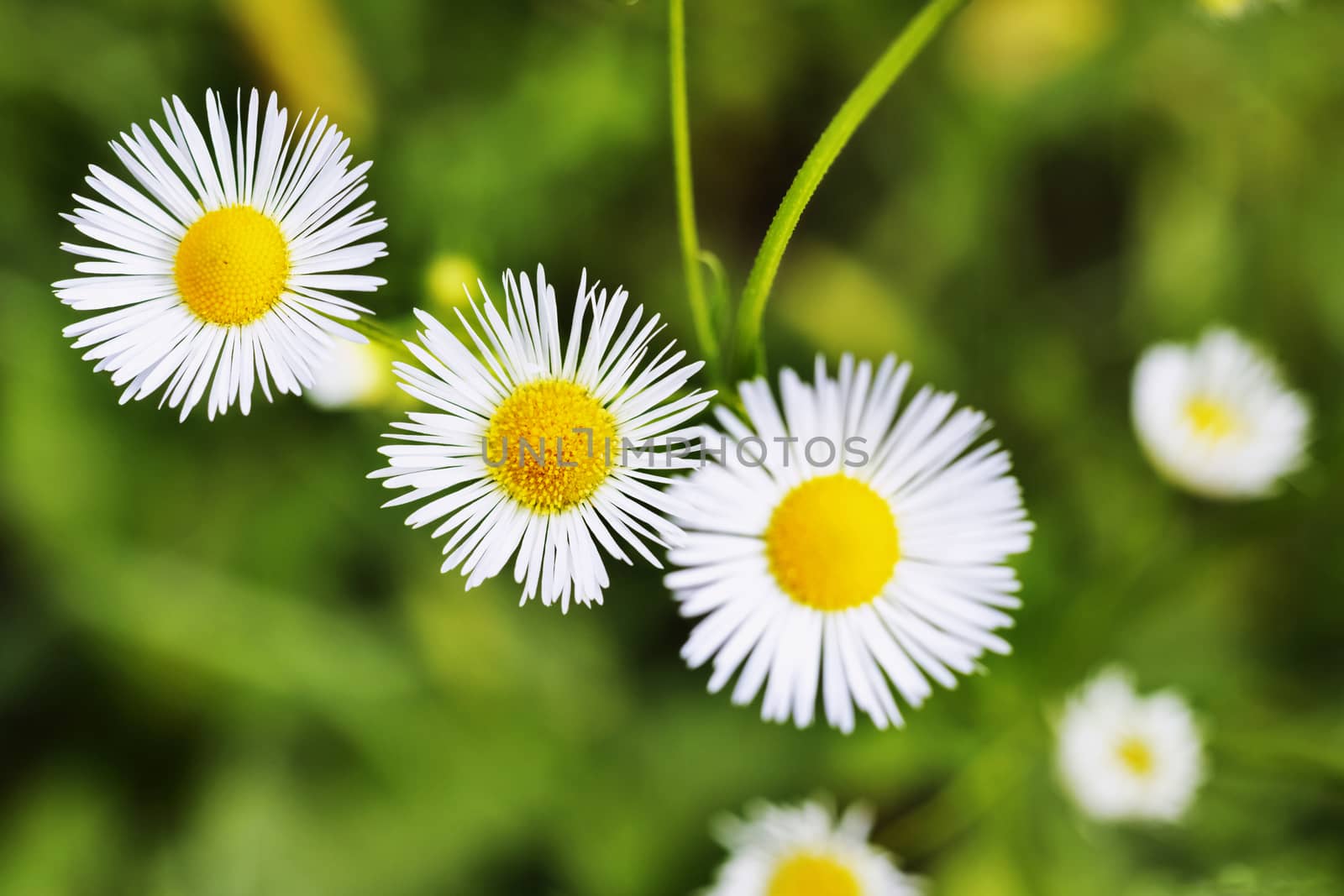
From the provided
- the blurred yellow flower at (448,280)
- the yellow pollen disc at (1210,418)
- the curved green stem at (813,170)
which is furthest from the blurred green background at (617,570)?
the curved green stem at (813,170)

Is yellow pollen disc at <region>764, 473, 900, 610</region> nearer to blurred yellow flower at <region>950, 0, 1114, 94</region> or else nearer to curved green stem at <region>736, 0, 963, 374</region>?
curved green stem at <region>736, 0, 963, 374</region>

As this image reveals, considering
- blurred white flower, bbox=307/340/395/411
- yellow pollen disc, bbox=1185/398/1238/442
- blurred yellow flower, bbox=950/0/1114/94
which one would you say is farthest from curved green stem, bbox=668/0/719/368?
blurred yellow flower, bbox=950/0/1114/94

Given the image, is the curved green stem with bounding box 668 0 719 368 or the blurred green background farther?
the blurred green background

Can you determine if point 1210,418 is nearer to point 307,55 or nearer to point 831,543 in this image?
point 831,543

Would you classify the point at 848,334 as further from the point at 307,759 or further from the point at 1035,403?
the point at 307,759

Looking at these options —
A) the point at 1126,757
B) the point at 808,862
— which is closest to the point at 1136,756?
the point at 1126,757

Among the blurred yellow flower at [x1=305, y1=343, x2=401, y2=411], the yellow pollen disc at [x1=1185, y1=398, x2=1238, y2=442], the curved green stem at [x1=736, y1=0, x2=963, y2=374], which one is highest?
the yellow pollen disc at [x1=1185, y1=398, x2=1238, y2=442]

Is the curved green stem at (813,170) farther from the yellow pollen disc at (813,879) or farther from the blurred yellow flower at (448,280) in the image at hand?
the yellow pollen disc at (813,879)
